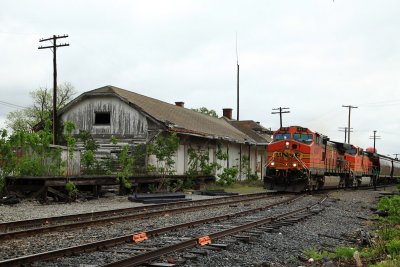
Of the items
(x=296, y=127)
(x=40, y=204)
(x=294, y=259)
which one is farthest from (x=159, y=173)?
(x=294, y=259)

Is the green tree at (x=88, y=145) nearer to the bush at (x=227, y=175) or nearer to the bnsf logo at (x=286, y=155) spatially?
the bush at (x=227, y=175)

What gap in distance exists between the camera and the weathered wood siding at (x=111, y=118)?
26.6m

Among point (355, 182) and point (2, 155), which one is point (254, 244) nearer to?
point (2, 155)

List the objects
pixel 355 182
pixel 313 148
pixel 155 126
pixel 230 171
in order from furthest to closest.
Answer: pixel 355 182
pixel 230 171
pixel 155 126
pixel 313 148

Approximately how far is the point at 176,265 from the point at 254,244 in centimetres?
249

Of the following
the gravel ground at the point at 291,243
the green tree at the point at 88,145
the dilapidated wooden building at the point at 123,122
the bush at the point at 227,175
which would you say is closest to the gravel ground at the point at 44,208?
the green tree at the point at 88,145

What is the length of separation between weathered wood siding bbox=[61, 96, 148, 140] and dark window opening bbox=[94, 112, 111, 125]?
180 mm

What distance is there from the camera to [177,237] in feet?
29.5

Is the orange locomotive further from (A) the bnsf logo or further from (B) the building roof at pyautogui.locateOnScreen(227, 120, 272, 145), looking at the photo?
(B) the building roof at pyautogui.locateOnScreen(227, 120, 272, 145)

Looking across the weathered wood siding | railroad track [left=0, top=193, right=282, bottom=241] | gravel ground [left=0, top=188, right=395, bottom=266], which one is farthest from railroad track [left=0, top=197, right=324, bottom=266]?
the weathered wood siding

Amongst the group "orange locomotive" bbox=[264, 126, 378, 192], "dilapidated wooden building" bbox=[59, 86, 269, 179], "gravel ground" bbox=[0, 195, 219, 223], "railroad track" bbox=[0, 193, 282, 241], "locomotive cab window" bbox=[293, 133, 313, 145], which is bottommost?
"gravel ground" bbox=[0, 195, 219, 223]

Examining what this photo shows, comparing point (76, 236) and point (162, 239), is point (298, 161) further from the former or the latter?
point (76, 236)

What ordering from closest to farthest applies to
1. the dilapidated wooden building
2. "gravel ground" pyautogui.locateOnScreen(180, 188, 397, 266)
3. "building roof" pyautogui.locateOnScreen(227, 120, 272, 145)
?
"gravel ground" pyautogui.locateOnScreen(180, 188, 397, 266)
the dilapidated wooden building
"building roof" pyautogui.locateOnScreen(227, 120, 272, 145)

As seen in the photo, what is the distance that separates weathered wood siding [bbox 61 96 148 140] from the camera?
87.4 feet
